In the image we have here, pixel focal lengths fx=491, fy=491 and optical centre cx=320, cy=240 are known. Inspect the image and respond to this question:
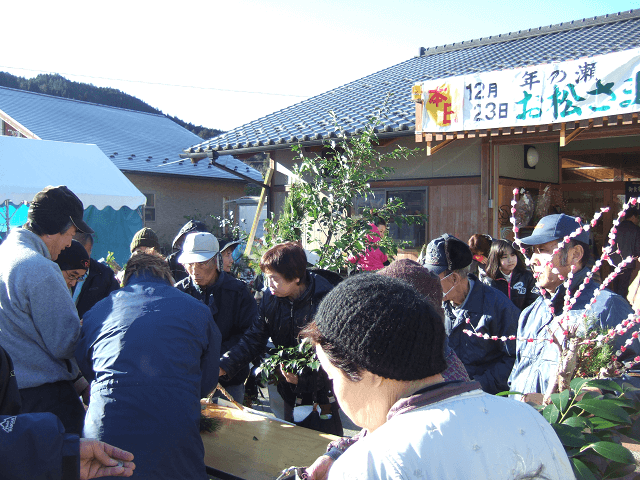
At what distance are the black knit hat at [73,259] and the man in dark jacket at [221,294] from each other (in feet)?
2.12

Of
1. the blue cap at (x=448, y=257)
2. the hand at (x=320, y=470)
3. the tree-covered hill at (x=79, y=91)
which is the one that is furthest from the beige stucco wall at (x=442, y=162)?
the tree-covered hill at (x=79, y=91)

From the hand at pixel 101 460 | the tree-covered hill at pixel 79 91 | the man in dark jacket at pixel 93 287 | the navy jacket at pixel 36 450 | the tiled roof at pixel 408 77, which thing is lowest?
the hand at pixel 101 460

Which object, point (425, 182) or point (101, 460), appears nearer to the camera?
point (101, 460)

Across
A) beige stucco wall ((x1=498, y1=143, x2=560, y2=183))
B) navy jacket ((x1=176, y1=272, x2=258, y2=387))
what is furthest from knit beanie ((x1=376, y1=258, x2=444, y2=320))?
beige stucco wall ((x1=498, y1=143, x2=560, y2=183))

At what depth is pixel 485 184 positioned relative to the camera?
6.82 m

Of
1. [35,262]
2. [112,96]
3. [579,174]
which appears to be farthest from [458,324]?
[112,96]

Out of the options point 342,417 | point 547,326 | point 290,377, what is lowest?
point 342,417

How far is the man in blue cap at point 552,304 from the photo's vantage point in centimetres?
211

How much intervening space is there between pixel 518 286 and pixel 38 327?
3916 mm

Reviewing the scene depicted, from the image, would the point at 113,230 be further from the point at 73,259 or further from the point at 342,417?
the point at 73,259

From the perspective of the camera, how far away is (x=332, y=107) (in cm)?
995

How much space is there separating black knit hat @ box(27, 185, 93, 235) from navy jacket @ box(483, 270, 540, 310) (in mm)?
3492

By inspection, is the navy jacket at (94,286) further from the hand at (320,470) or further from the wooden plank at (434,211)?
the wooden plank at (434,211)

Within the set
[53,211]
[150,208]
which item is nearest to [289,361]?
[53,211]
